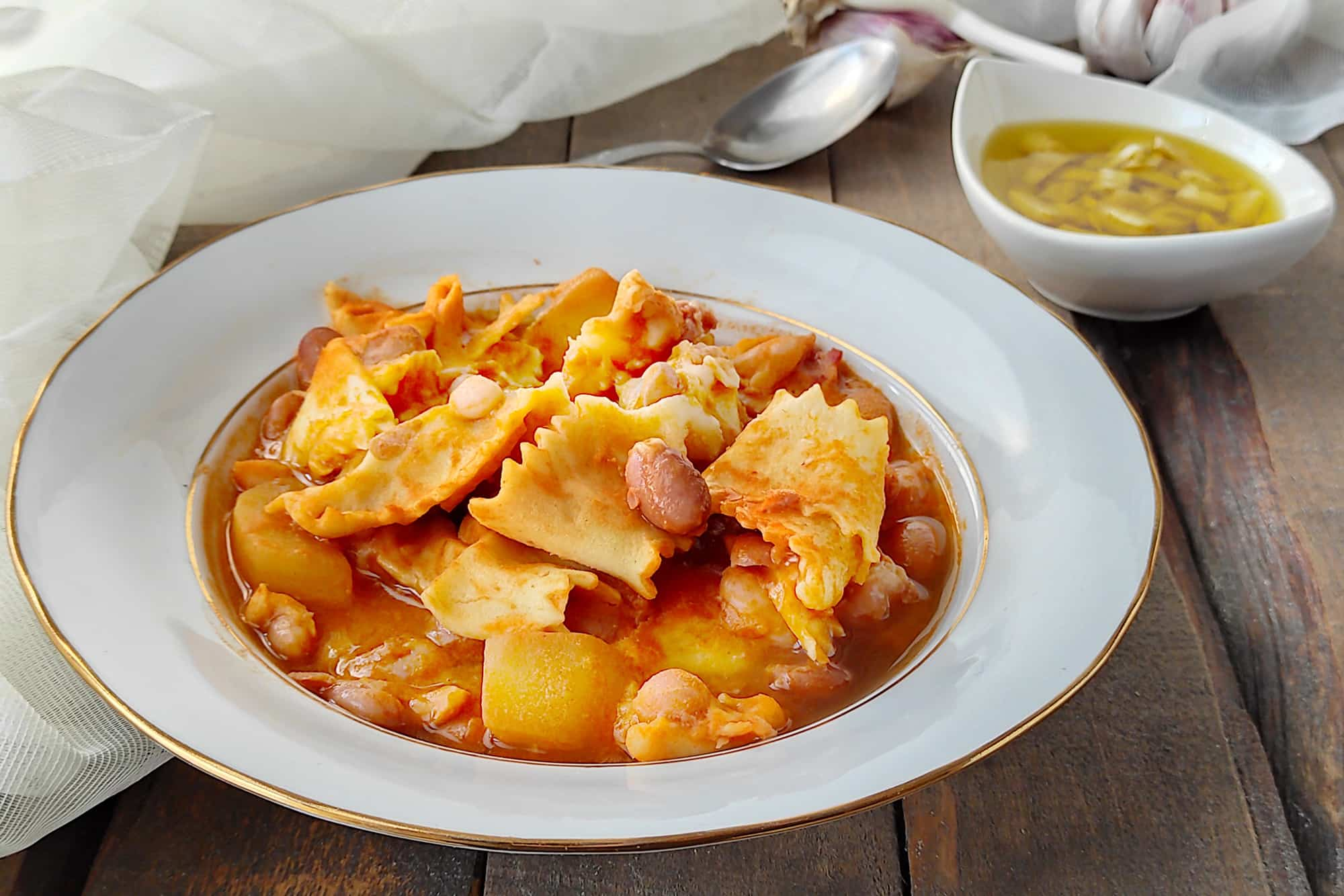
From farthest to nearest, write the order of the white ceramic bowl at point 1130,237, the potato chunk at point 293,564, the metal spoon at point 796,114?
the metal spoon at point 796,114 → the white ceramic bowl at point 1130,237 → the potato chunk at point 293,564

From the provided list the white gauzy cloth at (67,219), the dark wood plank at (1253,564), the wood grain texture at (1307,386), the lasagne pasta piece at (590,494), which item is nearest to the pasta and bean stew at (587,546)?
the lasagne pasta piece at (590,494)

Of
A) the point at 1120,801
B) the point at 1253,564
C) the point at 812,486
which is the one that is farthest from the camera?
the point at 1253,564

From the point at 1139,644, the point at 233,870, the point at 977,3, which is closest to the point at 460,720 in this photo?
the point at 233,870

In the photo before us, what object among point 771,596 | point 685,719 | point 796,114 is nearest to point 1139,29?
point 796,114

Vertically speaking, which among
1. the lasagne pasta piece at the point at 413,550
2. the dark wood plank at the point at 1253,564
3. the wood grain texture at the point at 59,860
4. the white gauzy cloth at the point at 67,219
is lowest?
the dark wood plank at the point at 1253,564

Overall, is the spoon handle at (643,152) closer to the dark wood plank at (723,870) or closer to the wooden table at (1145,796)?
the wooden table at (1145,796)

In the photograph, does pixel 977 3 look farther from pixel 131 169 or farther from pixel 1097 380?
pixel 131 169

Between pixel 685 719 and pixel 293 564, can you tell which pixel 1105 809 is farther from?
pixel 293 564
